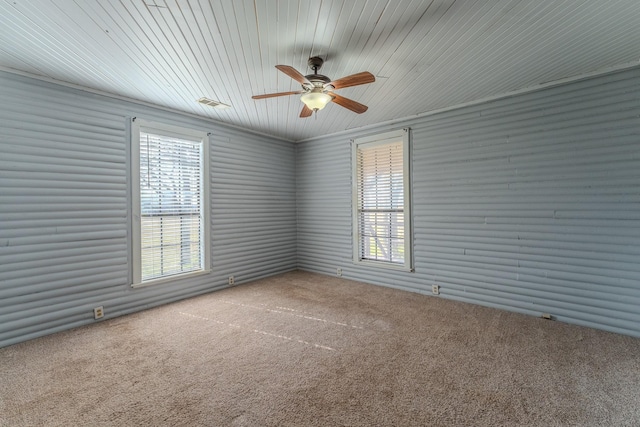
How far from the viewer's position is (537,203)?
3.28 metres

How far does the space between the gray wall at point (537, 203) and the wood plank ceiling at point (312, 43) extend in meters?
0.45

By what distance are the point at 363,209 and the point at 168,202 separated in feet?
10.4

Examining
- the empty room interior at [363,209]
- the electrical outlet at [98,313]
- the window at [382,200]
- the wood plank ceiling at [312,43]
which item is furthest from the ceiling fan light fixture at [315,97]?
the electrical outlet at [98,313]

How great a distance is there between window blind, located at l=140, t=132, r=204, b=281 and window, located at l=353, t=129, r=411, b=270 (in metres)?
2.70

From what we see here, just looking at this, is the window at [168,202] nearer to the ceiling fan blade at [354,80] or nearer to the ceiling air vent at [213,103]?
the ceiling air vent at [213,103]

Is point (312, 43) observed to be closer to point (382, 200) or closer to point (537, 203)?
point (382, 200)

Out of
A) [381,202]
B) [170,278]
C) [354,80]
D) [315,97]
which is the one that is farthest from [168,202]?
[381,202]

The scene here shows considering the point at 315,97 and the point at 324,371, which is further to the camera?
the point at 315,97

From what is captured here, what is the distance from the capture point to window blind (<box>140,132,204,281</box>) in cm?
364

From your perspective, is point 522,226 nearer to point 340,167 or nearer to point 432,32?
point 432,32

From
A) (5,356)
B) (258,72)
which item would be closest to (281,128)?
(258,72)

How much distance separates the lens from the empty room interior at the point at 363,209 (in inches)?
76.5

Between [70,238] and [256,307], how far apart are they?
7.54 ft

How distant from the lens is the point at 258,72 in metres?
2.78
